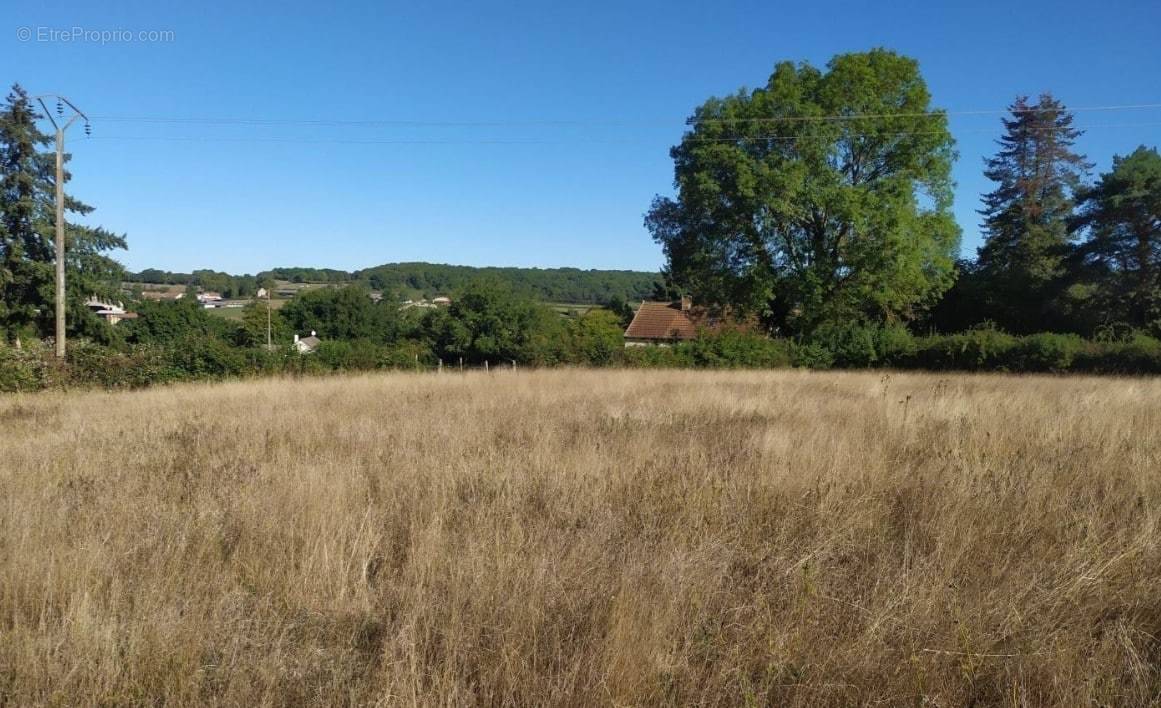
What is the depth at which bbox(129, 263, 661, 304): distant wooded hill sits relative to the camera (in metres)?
89.1

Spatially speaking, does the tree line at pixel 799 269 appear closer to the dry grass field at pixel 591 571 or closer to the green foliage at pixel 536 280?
the dry grass field at pixel 591 571

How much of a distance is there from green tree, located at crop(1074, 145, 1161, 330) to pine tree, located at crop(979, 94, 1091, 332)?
184 cm

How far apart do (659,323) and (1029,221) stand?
2427cm

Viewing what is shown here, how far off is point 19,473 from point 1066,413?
35.7ft

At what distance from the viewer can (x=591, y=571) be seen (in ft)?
10.9

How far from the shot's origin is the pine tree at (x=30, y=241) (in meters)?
29.5

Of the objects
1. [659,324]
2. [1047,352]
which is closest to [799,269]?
[1047,352]

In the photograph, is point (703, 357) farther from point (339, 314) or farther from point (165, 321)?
point (339, 314)

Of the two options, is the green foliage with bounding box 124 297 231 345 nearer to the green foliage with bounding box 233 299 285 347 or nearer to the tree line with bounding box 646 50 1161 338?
the green foliage with bounding box 233 299 285 347

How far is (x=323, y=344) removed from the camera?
20.5 meters

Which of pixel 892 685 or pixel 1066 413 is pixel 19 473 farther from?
pixel 1066 413

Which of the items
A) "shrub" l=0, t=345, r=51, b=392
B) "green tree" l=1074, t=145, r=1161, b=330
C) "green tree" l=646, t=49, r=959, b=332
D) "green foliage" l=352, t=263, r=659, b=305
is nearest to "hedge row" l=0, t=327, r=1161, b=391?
"shrub" l=0, t=345, r=51, b=392

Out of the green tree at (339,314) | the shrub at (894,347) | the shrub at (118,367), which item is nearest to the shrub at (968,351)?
the shrub at (894,347)

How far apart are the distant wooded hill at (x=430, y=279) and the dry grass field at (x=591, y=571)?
79.7m
